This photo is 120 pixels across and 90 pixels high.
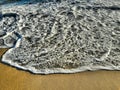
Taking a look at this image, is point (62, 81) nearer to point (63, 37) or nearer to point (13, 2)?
point (63, 37)

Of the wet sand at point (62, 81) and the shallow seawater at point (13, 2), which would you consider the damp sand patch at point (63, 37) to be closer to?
the wet sand at point (62, 81)

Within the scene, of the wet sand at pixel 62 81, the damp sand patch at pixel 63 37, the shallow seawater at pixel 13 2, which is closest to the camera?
the wet sand at pixel 62 81

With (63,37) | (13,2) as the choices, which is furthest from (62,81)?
(13,2)

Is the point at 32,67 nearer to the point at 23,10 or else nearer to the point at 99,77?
the point at 99,77

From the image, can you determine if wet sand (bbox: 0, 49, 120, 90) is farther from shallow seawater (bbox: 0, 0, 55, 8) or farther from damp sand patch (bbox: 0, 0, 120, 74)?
shallow seawater (bbox: 0, 0, 55, 8)

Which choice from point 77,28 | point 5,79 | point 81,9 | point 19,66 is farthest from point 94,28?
point 5,79

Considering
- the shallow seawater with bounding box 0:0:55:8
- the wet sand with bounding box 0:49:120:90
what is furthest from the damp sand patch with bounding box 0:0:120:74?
the shallow seawater with bounding box 0:0:55:8

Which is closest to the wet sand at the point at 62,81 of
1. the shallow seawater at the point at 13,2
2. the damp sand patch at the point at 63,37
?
the damp sand patch at the point at 63,37
